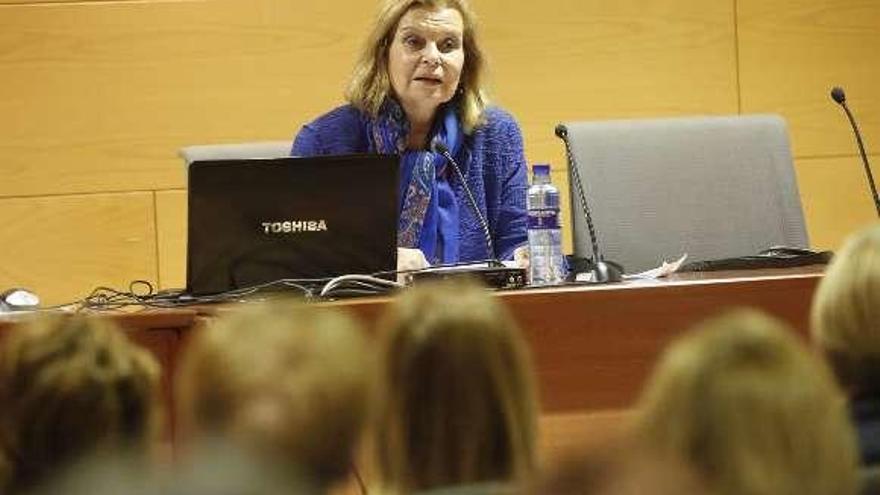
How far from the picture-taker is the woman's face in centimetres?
375

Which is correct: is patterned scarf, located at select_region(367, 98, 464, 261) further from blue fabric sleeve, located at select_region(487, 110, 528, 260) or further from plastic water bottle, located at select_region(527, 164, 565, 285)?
plastic water bottle, located at select_region(527, 164, 565, 285)

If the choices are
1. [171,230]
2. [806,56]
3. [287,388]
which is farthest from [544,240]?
[287,388]

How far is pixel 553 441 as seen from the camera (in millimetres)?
2307

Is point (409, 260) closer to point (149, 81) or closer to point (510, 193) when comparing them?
point (510, 193)

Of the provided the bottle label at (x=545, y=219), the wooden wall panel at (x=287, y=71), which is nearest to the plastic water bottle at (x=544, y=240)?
the bottle label at (x=545, y=219)

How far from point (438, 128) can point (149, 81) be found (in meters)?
1.39

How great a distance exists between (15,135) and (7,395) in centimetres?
370

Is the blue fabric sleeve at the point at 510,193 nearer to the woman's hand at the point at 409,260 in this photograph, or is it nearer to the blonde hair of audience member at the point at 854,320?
the woman's hand at the point at 409,260

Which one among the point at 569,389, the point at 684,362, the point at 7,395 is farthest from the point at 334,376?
the point at 569,389

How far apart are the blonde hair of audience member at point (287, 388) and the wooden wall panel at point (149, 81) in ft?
12.6

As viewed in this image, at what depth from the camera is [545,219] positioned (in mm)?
3301

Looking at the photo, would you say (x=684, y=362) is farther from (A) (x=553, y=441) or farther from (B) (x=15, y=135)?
(B) (x=15, y=135)

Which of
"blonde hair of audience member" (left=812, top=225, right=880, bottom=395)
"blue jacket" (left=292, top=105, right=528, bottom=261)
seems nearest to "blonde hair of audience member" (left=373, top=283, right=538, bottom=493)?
"blonde hair of audience member" (left=812, top=225, right=880, bottom=395)

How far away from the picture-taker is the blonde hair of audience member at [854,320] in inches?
55.5
